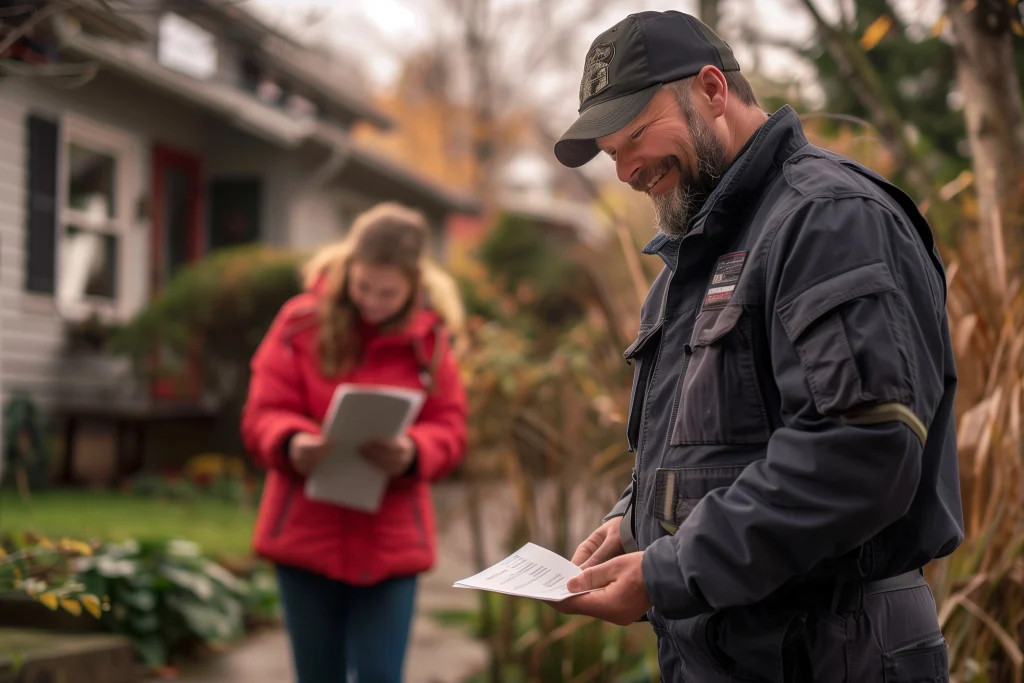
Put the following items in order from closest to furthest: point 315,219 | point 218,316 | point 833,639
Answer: point 833,639 < point 218,316 < point 315,219

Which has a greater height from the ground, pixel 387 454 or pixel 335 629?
pixel 387 454

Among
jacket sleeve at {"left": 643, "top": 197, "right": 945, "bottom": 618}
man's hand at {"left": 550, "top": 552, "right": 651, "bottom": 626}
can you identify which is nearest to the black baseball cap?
jacket sleeve at {"left": 643, "top": 197, "right": 945, "bottom": 618}

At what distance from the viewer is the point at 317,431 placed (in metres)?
3.54

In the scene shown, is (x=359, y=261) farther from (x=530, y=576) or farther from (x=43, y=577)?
(x=530, y=576)

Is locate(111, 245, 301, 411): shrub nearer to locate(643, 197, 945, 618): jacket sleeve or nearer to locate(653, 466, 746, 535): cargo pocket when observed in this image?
locate(653, 466, 746, 535): cargo pocket

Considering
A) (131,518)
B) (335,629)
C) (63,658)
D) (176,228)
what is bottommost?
(131,518)

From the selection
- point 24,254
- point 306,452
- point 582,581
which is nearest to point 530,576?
point 582,581

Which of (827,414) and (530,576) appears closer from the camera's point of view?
(827,414)

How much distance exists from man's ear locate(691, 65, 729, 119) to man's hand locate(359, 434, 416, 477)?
6.34 feet

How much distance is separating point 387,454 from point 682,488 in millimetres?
1892

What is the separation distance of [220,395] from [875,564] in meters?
10.8

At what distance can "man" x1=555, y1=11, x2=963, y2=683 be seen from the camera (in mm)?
1478

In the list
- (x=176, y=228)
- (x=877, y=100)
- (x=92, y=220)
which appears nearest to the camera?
(x=877, y=100)

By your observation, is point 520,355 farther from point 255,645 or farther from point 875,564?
point 875,564
